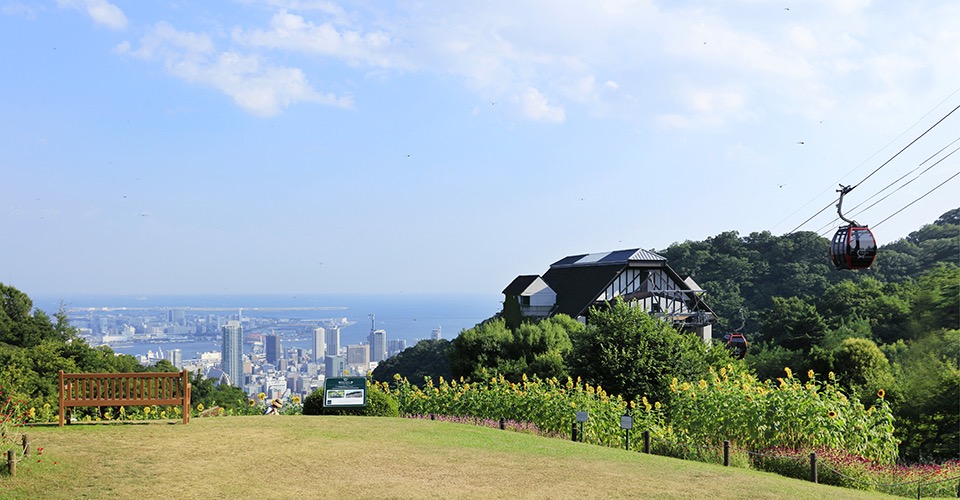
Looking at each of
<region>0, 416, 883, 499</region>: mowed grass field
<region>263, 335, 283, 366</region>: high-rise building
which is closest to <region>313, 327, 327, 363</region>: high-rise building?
<region>263, 335, 283, 366</region>: high-rise building

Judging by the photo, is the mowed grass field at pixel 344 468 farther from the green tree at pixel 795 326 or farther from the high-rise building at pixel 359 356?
the high-rise building at pixel 359 356

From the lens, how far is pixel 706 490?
35.9 feet

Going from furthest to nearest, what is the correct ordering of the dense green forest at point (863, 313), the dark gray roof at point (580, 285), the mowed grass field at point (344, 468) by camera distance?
1. the dark gray roof at point (580, 285)
2. the dense green forest at point (863, 313)
3. the mowed grass field at point (344, 468)

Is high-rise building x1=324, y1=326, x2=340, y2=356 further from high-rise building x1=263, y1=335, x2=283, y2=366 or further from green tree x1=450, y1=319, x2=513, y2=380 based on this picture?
green tree x1=450, y1=319, x2=513, y2=380

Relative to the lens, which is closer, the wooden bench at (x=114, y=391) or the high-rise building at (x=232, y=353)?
the wooden bench at (x=114, y=391)

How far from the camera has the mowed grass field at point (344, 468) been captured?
10.1 meters

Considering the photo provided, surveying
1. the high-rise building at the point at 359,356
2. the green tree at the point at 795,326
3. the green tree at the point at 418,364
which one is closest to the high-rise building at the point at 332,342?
the high-rise building at the point at 359,356

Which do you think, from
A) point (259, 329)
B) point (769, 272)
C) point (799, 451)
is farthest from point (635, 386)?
→ point (259, 329)

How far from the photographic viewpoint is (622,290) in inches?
1951

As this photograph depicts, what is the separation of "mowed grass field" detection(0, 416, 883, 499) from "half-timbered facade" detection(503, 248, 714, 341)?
34.2 meters

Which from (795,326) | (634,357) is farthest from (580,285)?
(634,357)

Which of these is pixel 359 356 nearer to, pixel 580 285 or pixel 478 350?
pixel 580 285

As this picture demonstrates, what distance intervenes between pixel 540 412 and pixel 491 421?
128 cm

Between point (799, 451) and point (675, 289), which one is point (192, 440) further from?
point (675, 289)
